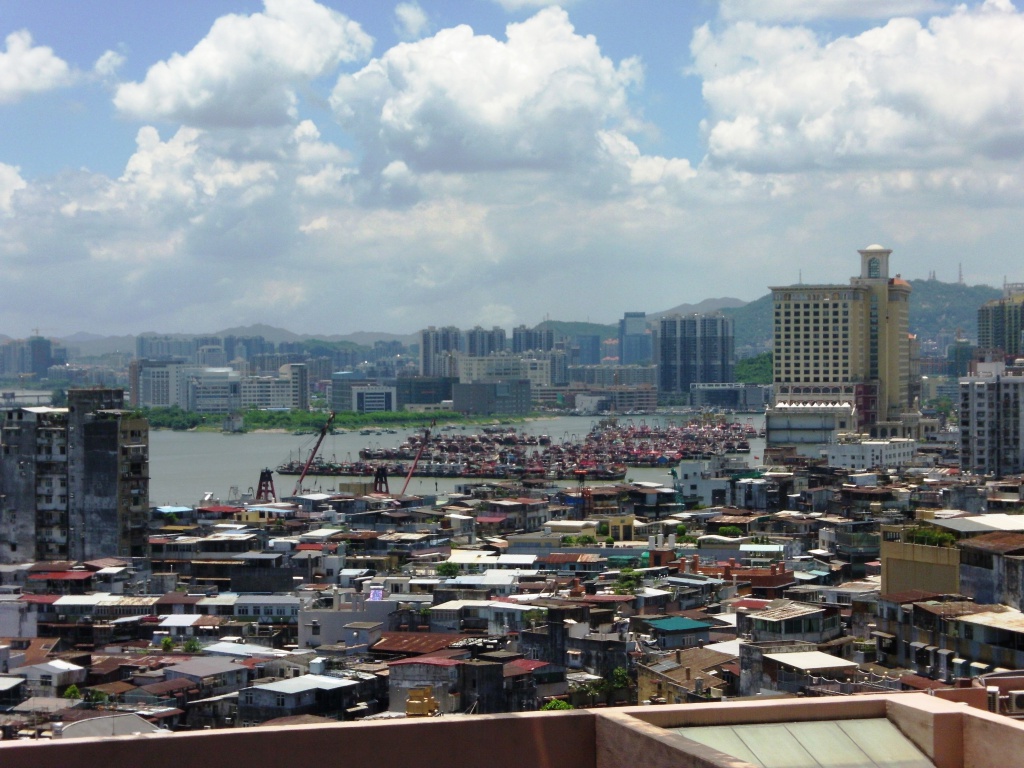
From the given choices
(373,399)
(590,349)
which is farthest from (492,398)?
(590,349)

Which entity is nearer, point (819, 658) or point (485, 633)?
point (819, 658)

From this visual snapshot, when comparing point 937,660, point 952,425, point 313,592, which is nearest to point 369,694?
point 937,660

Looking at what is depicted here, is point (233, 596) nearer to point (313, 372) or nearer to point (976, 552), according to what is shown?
point (976, 552)

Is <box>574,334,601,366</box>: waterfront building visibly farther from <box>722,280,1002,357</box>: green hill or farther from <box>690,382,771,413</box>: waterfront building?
<box>690,382,771,413</box>: waterfront building

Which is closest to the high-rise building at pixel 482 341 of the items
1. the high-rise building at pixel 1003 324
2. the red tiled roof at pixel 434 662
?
the high-rise building at pixel 1003 324

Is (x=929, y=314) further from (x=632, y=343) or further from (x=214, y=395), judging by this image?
(x=214, y=395)

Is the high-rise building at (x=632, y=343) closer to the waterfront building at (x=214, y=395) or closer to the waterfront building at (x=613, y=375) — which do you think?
the waterfront building at (x=613, y=375)
